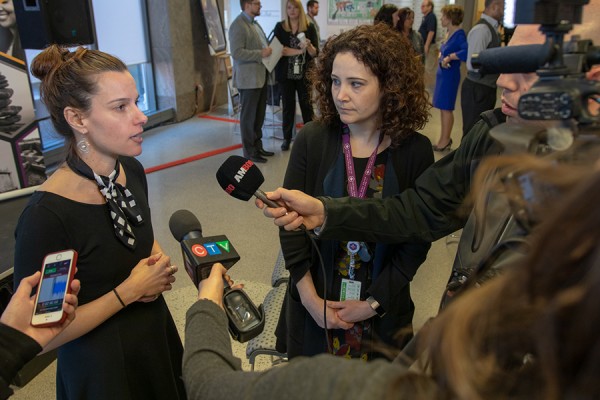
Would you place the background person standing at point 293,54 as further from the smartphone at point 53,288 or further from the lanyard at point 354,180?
the smartphone at point 53,288

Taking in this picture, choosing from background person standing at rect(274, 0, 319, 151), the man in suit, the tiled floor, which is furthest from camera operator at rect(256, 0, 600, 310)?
background person standing at rect(274, 0, 319, 151)

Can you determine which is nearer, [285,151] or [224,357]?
[224,357]

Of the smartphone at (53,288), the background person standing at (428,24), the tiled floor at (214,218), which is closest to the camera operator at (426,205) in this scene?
the smartphone at (53,288)

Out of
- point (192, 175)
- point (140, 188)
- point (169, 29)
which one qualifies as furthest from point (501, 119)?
point (169, 29)

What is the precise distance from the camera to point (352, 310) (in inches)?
61.2

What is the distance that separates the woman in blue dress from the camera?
209 inches

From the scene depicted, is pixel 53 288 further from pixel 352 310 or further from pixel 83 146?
pixel 352 310

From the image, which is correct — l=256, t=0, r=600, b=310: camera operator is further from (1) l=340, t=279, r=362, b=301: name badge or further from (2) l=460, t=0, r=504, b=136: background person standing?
(2) l=460, t=0, r=504, b=136: background person standing

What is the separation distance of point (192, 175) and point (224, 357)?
432 centimetres

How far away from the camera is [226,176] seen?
4.44 feet

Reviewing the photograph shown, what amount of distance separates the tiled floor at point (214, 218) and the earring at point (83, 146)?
1401 millimetres

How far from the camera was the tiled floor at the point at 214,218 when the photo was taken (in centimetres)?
293

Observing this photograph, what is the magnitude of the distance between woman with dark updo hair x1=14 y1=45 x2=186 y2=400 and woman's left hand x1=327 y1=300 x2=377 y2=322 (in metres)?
0.53

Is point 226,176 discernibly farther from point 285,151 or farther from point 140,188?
point 285,151
